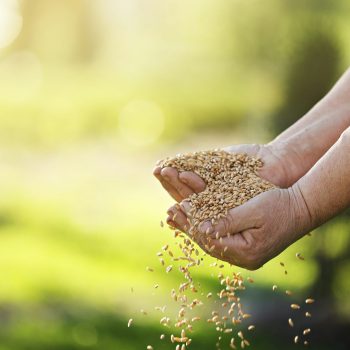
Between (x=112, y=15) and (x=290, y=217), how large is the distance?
1038cm

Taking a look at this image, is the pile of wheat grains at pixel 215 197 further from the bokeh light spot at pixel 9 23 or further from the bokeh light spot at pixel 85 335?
the bokeh light spot at pixel 9 23

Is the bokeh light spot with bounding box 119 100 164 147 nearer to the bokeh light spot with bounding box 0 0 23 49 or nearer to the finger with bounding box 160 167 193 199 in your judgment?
the bokeh light spot with bounding box 0 0 23 49

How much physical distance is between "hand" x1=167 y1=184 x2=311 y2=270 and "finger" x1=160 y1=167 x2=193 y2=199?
13cm

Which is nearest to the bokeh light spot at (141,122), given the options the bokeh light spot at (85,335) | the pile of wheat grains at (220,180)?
the bokeh light spot at (85,335)

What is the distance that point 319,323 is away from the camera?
4.62 meters

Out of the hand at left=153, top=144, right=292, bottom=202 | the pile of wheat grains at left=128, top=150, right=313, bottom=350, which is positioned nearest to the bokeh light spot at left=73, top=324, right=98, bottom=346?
the pile of wheat grains at left=128, top=150, right=313, bottom=350

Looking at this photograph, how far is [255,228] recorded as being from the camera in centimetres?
231

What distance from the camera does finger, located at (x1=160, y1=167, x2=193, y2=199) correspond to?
96.6 inches

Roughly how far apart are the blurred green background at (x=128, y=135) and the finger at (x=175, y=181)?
207cm

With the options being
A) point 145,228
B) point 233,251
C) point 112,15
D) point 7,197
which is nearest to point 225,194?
point 233,251

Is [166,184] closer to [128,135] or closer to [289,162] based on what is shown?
[289,162]

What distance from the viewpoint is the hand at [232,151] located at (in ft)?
8.07

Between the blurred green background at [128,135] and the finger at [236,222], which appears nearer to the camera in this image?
the finger at [236,222]

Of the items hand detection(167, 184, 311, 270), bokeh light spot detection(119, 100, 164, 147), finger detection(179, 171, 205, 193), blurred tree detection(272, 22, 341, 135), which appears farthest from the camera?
bokeh light spot detection(119, 100, 164, 147)
